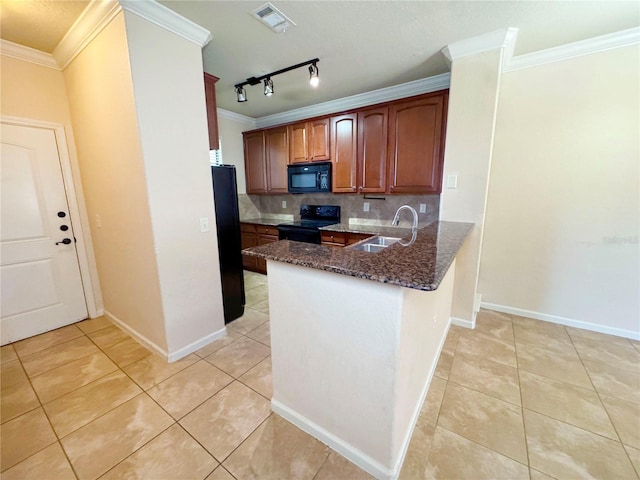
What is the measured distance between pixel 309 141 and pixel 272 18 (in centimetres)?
179

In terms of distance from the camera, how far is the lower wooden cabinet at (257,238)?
156 inches

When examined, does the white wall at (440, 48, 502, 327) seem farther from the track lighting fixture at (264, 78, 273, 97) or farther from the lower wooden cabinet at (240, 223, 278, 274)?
the lower wooden cabinet at (240, 223, 278, 274)

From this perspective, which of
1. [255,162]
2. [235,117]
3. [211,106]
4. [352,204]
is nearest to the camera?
[211,106]

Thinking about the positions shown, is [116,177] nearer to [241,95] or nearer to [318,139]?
[241,95]

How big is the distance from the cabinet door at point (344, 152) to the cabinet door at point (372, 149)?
0.08m

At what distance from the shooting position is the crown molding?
3.88 metres

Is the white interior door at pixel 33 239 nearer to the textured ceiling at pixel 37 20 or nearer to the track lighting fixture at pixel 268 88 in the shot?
the textured ceiling at pixel 37 20

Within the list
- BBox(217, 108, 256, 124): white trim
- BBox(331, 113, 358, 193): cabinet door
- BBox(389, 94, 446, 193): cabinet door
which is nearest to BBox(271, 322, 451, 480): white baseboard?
BBox(389, 94, 446, 193): cabinet door

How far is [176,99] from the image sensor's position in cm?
188

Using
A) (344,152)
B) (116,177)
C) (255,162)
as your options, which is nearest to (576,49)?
(344,152)

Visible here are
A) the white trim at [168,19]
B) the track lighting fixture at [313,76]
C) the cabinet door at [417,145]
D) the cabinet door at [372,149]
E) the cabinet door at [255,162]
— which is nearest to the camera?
the white trim at [168,19]

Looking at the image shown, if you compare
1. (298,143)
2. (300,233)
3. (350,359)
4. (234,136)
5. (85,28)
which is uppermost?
(85,28)

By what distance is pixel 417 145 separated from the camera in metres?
2.83

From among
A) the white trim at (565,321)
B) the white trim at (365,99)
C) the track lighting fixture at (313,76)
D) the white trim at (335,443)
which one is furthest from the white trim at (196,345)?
the white trim at (365,99)
